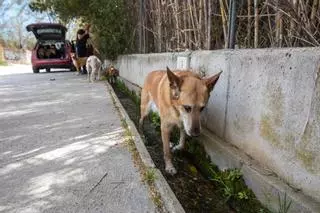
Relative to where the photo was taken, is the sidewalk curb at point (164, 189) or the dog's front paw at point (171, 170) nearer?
the sidewalk curb at point (164, 189)

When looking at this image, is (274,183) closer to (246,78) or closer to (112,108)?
(246,78)

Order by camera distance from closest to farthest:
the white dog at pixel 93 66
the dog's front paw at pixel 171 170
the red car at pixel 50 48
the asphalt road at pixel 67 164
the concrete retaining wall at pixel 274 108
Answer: the concrete retaining wall at pixel 274 108 → the asphalt road at pixel 67 164 → the dog's front paw at pixel 171 170 → the white dog at pixel 93 66 → the red car at pixel 50 48

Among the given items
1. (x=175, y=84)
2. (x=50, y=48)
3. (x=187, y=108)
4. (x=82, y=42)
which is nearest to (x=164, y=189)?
(x=187, y=108)

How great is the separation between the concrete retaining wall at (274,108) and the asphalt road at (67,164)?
1075 millimetres

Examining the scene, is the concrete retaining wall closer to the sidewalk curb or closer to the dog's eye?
the dog's eye

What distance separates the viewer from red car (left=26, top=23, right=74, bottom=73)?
18.2 m

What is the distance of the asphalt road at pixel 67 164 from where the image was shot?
2.79 metres

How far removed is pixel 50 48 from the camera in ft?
63.7

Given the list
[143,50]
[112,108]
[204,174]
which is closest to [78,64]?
[143,50]

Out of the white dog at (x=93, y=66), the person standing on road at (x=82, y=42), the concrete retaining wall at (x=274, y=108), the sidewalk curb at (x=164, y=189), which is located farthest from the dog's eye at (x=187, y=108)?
the person standing on road at (x=82, y=42)

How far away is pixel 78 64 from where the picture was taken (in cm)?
1527

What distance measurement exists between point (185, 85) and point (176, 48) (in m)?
3.22

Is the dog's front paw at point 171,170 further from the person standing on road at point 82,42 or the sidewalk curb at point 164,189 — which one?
the person standing on road at point 82,42

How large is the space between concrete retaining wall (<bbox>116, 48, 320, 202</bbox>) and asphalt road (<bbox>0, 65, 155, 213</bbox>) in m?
1.08
